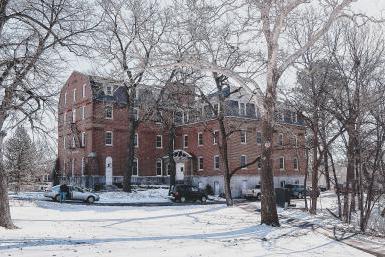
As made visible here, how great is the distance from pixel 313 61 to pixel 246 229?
44.5ft

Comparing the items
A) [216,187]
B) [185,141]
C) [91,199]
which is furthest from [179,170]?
[91,199]

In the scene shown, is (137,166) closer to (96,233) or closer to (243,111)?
(243,111)

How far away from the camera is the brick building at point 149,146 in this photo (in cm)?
4962

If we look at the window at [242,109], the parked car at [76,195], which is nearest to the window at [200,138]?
the window at [242,109]

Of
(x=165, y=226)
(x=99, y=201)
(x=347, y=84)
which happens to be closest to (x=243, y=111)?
(x=99, y=201)

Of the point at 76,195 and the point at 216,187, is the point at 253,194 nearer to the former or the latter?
the point at 216,187

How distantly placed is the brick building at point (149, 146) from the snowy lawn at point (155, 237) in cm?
2828

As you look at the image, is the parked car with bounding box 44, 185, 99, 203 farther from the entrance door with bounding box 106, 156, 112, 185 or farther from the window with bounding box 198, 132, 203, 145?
the window with bounding box 198, 132, 203, 145

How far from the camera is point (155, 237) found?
46.2 ft

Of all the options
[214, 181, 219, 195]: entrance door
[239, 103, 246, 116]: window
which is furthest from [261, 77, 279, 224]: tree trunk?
[239, 103, 246, 116]: window

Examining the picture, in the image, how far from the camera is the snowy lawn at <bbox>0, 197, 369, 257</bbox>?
11656mm

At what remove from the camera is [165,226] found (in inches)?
688

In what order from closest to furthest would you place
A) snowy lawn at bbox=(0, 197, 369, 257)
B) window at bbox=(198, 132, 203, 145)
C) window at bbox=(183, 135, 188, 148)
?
snowy lawn at bbox=(0, 197, 369, 257) → window at bbox=(198, 132, 203, 145) → window at bbox=(183, 135, 188, 148)

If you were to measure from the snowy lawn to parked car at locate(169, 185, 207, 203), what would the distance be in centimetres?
1611
